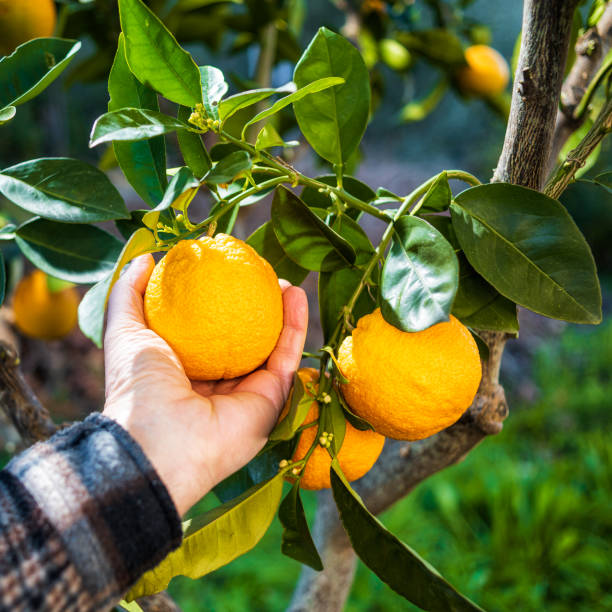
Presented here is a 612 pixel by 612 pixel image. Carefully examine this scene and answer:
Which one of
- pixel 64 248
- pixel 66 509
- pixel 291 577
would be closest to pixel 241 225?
pixel 64 248

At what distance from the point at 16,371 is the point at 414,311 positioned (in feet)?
1.52

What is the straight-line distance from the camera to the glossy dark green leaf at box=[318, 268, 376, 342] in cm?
52

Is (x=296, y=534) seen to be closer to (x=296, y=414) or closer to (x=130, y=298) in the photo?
(x=296, y=414)

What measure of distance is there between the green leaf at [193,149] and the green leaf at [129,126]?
0.13ft

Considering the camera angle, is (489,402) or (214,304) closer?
(214,304)

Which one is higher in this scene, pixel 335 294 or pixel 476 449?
pixel 335 294

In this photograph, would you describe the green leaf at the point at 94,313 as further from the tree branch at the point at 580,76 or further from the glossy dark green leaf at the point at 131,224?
the tree branch at the point at 580,76

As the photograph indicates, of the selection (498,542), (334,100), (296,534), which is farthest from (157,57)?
(498,542)

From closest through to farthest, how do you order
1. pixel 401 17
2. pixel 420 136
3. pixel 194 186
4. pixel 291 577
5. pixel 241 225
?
pixel 194 186 < pixel 241 225 < pixel 401 17 < pixel 291 577 < pixel 420 136

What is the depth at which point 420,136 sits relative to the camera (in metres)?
4.45

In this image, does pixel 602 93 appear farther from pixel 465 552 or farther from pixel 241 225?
pixel 465 552

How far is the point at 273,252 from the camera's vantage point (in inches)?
22.1

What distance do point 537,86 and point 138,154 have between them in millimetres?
319

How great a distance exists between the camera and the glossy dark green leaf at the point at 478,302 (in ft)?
1.49
